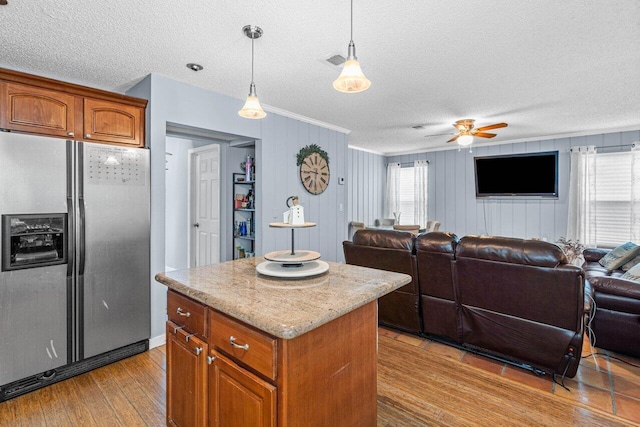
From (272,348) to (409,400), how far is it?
5.00 feet

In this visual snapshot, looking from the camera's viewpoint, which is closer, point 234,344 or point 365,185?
point 234,344

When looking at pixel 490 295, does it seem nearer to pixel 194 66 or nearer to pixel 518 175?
pixel 194 66

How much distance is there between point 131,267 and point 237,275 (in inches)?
62.7

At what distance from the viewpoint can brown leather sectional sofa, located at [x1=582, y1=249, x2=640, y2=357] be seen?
250cm

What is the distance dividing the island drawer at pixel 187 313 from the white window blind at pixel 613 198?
21.1 feet

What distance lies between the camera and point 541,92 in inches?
136

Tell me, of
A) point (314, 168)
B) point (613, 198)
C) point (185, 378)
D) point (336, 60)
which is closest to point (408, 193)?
point (613, 198)

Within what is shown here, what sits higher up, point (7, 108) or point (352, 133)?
point (352, 133)

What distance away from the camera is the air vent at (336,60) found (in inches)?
102

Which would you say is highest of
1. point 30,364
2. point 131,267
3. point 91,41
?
point 91,41

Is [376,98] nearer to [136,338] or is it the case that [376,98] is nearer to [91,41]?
[91,41]

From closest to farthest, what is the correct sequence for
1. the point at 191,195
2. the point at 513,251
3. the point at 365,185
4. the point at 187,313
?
the point at 187,313, the point at 513,251, the point at 191,195, the point at 365,185

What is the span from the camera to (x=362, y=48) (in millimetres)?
2461

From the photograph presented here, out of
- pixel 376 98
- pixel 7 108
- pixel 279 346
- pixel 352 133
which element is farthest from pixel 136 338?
pixel 352 133
